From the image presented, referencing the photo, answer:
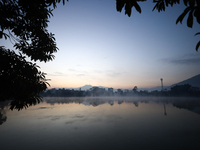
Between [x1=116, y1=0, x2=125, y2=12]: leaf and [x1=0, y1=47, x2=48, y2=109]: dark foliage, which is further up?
[x1=116, y1=0, x2=125, y2=12]: leaf

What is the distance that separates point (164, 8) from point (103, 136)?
8.22 metres

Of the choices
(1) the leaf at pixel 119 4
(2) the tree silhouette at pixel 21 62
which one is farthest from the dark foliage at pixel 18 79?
(1) the leaf at pixel 119 4

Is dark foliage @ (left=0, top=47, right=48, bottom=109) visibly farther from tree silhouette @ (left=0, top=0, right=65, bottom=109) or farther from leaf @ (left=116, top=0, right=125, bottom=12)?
leaf @ (left=116, top=0, right=125, bottom=12)

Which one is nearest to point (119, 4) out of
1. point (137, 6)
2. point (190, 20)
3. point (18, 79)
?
point (137, 6)

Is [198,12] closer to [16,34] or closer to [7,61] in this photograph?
[7,61]

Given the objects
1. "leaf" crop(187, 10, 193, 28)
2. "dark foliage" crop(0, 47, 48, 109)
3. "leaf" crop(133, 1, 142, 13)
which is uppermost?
"leaf" crop(133, 1, 142, 13)

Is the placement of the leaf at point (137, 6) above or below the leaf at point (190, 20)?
above

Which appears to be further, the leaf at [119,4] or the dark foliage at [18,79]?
the dark foliage at [18,79]

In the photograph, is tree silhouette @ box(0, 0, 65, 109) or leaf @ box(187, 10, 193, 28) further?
tree silhouette @ box(0, 0, 65, 109)

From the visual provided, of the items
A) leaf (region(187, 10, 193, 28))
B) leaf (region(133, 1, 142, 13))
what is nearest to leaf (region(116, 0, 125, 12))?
leaf (region(133, 1, 142, 13))

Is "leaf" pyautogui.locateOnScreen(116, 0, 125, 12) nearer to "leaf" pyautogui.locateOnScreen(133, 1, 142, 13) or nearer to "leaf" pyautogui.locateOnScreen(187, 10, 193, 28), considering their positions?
"leaf" pyautogui.locateOnScreen(133, 1, 142, 13)

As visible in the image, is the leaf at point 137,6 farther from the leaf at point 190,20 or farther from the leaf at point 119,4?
the leaf at point 190,20

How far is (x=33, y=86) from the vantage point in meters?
3.98

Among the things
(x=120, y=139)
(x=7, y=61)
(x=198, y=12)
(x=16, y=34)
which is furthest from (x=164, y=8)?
(x=120, y=139)
